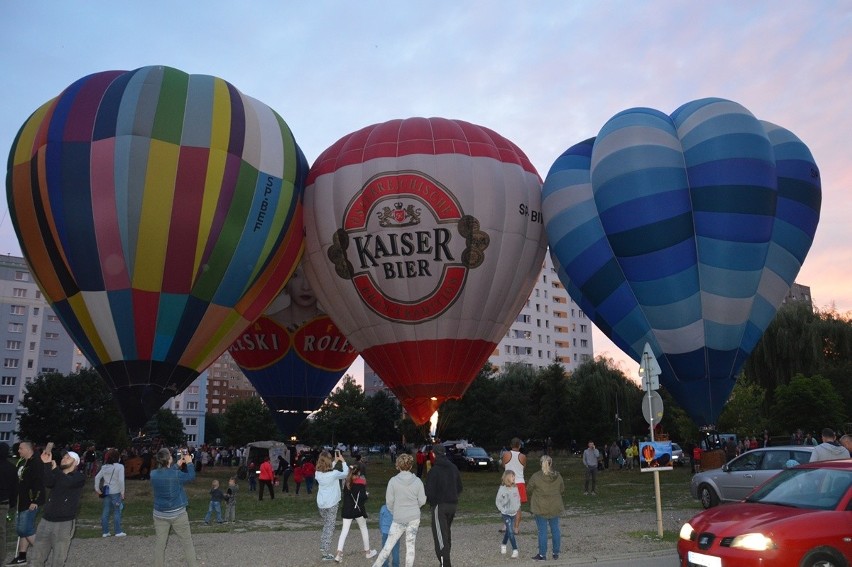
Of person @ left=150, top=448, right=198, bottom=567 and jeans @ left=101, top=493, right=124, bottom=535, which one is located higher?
person @ left=150, top=448, right=198, bottom=567

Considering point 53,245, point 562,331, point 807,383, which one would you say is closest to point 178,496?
point 53,245

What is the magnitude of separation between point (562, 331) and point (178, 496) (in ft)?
337

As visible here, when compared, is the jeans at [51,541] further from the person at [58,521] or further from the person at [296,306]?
the person at [296,306]

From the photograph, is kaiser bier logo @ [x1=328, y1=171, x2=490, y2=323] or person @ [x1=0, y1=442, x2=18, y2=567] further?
kaiser bier logo @ [x1=328, y1=171, x2=490, y2=323]

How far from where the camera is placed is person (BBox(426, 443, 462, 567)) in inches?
357

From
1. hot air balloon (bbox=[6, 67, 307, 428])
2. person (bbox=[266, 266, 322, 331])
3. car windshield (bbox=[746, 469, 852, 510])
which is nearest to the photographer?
car windshield (bbox=[746, 469, 852, 510])

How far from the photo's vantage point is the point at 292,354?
28.0m

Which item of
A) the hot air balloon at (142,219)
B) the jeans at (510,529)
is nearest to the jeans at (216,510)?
the hot air balloon at (142,219)

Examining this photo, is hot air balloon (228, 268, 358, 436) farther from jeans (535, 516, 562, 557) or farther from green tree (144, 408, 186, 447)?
green tree (144, 408, 186, 447)

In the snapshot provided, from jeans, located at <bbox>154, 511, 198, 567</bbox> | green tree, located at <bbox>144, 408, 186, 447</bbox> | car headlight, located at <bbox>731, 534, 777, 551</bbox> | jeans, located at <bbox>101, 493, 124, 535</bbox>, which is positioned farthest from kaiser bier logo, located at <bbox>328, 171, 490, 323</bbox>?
green tree, located at <bbox>144, 408, 186, 447</bbox>

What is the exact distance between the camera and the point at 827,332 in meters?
41.4

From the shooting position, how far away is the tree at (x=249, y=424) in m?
92.3

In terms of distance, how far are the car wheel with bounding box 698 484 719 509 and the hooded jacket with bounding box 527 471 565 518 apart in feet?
20.9

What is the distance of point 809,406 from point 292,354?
23661mm
